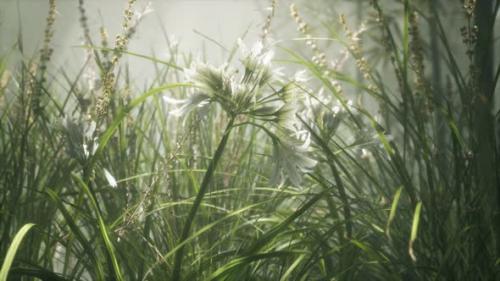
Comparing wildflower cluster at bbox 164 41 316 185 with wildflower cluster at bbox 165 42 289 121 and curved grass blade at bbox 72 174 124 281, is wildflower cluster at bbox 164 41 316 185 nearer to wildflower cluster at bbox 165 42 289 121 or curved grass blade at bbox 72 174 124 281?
wildflower cluster at bbox 165 42 289 121

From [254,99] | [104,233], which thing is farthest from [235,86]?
[104,233]

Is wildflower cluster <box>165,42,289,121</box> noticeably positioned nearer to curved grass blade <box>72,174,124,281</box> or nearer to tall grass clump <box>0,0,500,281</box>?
tall grass clump <box>0,0,500,281</box>

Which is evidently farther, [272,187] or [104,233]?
[272,187]

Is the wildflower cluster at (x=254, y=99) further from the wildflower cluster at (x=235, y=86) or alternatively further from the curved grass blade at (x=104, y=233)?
the curved grass blade at (x=104, y=233)

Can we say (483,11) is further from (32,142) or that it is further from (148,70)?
(148,70)

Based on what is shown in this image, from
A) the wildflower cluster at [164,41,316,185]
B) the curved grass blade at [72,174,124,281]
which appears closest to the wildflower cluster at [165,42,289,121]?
the wildflower cluster at [164,41,316,185]

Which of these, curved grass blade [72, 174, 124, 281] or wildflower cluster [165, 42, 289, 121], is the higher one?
wildflower cluster [165, 42, 289, 121]

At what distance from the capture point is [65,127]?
65cm

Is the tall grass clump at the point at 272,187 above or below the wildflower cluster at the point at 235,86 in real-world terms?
below

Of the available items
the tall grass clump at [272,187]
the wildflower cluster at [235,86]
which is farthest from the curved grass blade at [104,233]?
the wildflower cluster at [235,86]

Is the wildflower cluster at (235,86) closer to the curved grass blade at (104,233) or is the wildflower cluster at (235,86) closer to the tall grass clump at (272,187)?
the tall grass clump at (272,187)

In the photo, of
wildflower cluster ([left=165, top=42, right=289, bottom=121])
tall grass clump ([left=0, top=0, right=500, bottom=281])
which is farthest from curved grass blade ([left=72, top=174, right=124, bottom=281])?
wildflower cluster ([left=165, top=42, right=289, bottom=121])

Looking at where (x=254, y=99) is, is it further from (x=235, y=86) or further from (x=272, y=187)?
(x=272, y=187)

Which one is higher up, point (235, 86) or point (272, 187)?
point (235, 86)
